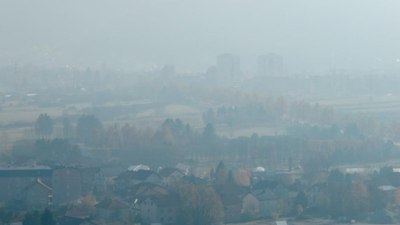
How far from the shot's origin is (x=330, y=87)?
2598 cm

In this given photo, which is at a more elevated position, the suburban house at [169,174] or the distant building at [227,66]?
the distant building at [227,66]

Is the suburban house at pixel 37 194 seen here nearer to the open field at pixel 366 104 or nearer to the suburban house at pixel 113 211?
the suburban house at pixel 113 211

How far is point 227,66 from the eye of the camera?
103 ft

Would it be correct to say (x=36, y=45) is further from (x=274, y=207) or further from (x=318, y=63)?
(x=274, y=207)

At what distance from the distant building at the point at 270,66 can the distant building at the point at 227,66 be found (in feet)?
2.43

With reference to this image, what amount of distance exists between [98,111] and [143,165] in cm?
637

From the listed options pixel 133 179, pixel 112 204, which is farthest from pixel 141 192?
pixel 133 179

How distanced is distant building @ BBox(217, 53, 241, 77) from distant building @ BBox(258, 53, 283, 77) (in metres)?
0.74

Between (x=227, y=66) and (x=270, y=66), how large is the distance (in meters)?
1.65

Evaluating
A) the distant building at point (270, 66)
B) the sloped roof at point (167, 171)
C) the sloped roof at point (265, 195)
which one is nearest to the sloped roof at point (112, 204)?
the sloped roof at point (265, 195)

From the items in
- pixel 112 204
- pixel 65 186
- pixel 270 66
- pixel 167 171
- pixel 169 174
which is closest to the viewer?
pixel 112 204

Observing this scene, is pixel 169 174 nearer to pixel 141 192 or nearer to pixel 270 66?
pixel 141 192

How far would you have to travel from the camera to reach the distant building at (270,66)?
32125 millimetres

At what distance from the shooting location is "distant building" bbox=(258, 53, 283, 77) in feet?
105
